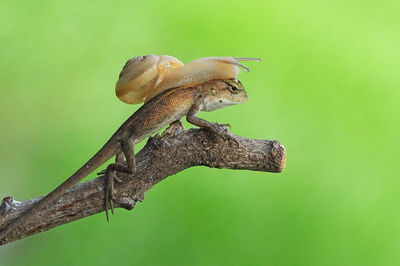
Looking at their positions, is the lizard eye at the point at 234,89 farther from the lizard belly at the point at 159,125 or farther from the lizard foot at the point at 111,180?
the lizard foot at the point at 111,180

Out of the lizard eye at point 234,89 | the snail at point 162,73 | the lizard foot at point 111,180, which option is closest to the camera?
the snail at point 162,73

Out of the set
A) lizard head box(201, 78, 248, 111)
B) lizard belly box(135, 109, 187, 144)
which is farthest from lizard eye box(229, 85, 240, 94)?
lizard belly box(135, 109, 187, 144)

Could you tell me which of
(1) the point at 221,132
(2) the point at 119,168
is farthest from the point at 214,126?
(2) the point at 119,168

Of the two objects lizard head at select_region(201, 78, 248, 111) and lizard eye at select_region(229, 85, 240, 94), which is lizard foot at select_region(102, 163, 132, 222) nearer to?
lizard head at select_region(201, 78, 248, 111)

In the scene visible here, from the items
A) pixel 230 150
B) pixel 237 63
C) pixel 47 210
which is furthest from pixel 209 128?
pixel 47 210

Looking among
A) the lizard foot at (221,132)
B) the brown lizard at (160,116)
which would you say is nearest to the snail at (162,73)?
the brown lizard at (160,116)

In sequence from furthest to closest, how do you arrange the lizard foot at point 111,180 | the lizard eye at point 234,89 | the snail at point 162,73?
the lizard eye at point 234,89 < the lizard foot at point 111,180 < the snail at point 162,73

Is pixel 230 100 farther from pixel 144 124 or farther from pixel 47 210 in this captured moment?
pixel 47 210
